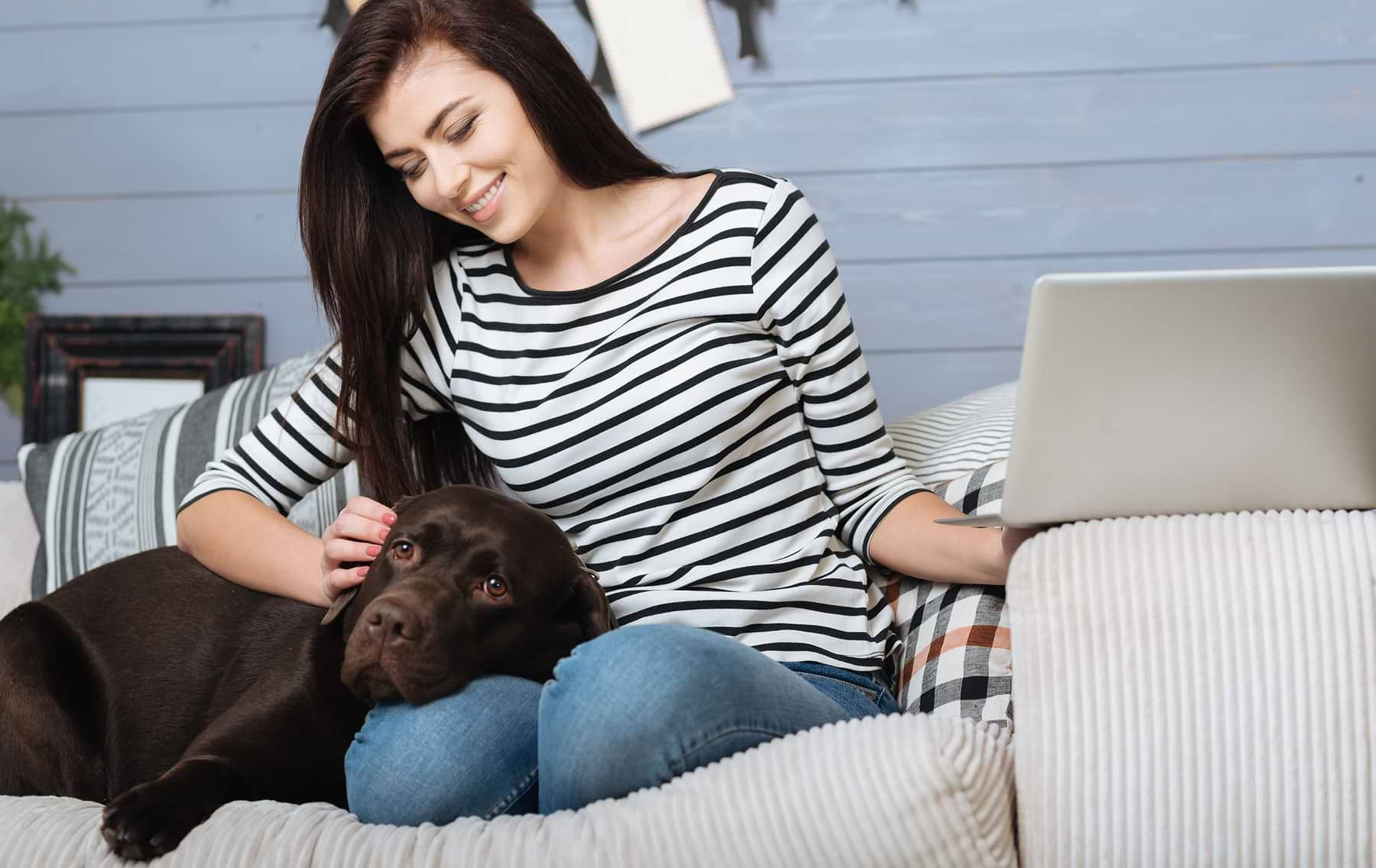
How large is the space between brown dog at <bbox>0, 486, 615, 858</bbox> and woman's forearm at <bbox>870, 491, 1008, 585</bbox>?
356mm

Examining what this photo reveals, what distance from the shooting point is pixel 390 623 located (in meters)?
1.08

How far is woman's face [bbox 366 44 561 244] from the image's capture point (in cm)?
132

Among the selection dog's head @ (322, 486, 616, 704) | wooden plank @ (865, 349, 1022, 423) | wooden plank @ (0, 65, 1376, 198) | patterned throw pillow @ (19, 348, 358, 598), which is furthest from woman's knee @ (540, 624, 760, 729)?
wooden plank @ (0, 65, 1376, 198)

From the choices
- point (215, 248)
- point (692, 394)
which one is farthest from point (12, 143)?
point (692, 394)

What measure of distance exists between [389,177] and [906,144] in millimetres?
1125

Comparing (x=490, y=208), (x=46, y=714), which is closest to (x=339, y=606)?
(x=46, y=714)

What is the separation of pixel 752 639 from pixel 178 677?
0.73 metres

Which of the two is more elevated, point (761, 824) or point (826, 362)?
point (826, 362)

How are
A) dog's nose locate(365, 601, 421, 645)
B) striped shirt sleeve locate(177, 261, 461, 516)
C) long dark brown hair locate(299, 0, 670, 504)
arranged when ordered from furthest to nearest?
striped shirt sleeve locate(177, 261, 461, 516) < long dark brown hair locate(299, 0, 670, 504) < dog's nose locate(365, 601, 421, 645)

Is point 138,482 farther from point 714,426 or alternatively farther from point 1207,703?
point 1207,703

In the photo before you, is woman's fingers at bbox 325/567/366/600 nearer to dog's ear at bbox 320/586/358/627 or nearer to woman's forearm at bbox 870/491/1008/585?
dog's ear at bbox 320/586/358/627

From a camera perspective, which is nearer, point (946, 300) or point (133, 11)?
point (946, 300)

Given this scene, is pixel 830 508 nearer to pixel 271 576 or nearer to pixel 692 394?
pixel 692 394

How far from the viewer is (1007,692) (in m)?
1.23
